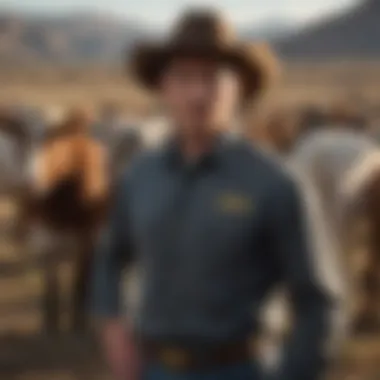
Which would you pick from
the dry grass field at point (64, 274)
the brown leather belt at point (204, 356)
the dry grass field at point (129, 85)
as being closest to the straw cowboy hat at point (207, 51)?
the brown leather belt at point (204, 356)

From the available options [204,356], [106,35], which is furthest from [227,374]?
[106,35]

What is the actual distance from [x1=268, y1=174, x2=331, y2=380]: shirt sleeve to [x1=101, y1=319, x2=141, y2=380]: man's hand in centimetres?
17

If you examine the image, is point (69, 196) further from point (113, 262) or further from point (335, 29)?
point (113, 262)

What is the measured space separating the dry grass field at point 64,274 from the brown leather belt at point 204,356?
1.77 metres

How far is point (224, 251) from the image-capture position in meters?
0.94

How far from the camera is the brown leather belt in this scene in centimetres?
97

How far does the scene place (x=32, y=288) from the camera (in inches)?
145

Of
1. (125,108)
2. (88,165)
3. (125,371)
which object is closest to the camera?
(125,371)

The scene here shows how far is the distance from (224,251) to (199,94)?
0.50ft

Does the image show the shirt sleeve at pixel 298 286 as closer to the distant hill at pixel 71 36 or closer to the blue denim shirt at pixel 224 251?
the blue denim shirt at pixel 224 251

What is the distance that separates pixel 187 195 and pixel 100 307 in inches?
8.3

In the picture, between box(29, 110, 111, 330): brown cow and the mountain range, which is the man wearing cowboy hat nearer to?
the mountain range

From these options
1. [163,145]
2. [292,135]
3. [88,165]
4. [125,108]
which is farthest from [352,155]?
[163,145]

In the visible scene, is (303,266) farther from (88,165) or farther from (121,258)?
(88,165)
